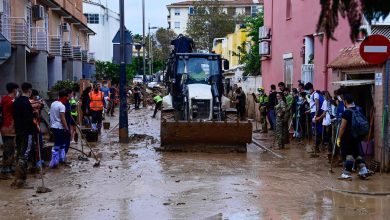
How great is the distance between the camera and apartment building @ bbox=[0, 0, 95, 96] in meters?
24.3

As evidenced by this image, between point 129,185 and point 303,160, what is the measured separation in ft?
17.2

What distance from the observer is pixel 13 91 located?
434 inches

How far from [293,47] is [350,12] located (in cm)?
1917

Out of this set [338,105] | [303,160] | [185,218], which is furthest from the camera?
[303,160]

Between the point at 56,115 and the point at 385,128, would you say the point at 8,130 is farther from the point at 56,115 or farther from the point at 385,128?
the point at 385,128

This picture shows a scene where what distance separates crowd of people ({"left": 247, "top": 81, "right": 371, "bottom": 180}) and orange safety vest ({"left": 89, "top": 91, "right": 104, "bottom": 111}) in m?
5.59

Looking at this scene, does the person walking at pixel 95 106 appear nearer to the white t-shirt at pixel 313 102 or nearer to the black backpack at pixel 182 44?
the black backpack at pixel 182 44

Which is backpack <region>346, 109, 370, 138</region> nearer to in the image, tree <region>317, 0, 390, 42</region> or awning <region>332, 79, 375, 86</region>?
awning <region>332, 79, 375, 86</region>

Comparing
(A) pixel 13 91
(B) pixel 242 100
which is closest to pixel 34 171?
(A) pixel 13 91

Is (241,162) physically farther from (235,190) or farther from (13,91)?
(13,91)

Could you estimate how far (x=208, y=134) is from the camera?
48.5 feet

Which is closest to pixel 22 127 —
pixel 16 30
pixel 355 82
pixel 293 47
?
pixel 355 82

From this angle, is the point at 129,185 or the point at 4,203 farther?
the point at 129,185

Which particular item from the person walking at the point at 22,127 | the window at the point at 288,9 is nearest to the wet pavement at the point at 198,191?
the person walking at the point at 22,127
